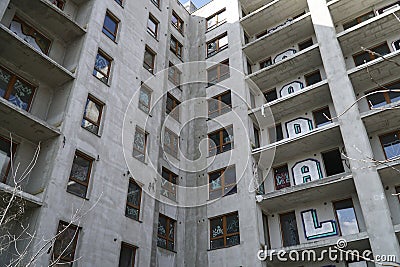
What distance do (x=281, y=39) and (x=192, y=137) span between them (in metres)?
8.82

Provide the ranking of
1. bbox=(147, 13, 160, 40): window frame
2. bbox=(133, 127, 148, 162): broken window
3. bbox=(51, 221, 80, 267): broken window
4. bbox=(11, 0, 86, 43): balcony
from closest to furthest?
bbox=(51, 221, 80, 267): broken window → bbox=(11, 0, 86, 43): balcony → bbox=(133, 127, 148, 162): broken window → bbox=(147, 13, 160, 40): window frame

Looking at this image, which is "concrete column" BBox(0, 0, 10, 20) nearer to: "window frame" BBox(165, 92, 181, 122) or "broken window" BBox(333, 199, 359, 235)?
"window frame" BBox(165, 92, 181, 122)

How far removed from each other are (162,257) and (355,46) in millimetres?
15938

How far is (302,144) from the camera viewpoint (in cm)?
1805

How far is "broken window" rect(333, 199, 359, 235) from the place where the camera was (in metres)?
15.8

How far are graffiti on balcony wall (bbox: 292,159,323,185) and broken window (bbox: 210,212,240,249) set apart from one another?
157 inches

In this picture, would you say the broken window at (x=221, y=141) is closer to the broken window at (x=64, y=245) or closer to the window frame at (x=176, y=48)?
the window frame at (x=176, y=48)

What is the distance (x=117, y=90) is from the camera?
690 inches

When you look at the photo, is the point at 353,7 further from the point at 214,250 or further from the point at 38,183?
the point at 38,183

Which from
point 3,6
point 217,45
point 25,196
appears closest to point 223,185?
point 25,196

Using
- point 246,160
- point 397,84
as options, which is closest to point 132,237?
point 246,160

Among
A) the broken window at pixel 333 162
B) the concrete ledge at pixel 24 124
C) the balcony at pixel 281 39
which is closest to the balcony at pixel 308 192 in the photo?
the broken window at pixel 333 162

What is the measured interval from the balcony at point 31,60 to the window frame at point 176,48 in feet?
34.9

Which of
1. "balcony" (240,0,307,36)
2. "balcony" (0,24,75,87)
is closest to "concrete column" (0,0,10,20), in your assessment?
"balcony" (0,24,75,87)
